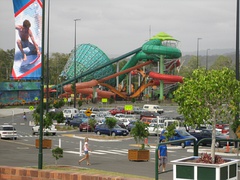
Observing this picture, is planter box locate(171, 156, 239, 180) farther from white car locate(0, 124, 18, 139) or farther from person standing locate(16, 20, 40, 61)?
white car locate(0, 124, 18, 139)

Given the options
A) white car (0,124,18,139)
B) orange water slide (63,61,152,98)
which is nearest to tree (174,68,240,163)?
white car (0,124,18,139)

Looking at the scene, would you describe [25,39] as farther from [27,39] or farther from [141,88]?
[141,88]

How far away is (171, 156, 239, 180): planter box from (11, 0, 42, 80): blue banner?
28.7ft

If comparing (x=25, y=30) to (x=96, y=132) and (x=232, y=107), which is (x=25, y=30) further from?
(x=96, y=132)

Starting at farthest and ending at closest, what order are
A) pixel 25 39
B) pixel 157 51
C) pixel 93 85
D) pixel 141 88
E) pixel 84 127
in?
pixel 141 88 < pixel 93 85 < pixel 157 51 < pixel 84 127 < pixel 25 39

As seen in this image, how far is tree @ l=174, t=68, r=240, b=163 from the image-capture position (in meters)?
15.4

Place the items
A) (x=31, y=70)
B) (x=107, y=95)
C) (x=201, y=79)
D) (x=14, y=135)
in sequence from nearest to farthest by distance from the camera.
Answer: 1. (x=201, y=79)
2. (x=31, y=70)
3. (x=14, y=135)
4. (x=107, y=95)

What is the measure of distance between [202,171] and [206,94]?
406 cm

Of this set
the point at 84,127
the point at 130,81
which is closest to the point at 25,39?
the point at 84,127

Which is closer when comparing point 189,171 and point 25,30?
point 189,171

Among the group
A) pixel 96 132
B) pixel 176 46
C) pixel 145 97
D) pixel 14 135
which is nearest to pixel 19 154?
pixel 14 135

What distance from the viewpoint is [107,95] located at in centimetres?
12200

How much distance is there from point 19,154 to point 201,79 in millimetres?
20215

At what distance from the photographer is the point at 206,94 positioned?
15633 mm
